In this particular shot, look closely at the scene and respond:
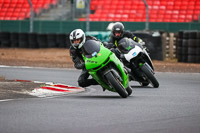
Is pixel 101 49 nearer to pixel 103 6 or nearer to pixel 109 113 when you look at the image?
pixel 109 113

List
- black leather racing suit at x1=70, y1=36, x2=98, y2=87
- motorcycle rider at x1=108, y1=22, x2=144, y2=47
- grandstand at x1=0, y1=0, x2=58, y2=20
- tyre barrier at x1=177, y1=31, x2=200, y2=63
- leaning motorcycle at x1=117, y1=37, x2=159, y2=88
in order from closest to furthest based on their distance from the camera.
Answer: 1. black leather racing suit at x1=70, y1=36, x2=98, y2=87
2. leaning motorcycle at x1=117, y1=37, x2=159, y2=88
3. motorcycle rider at x1=108, y1=22, x2=144, y2=47
4. tyre barrier at x1=177, y1=31, x2=200, y2=63
5. grandstand at x1=0, y1=0, x2=58, y2=20

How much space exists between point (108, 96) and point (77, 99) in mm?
918

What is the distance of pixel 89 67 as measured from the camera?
10242 mm

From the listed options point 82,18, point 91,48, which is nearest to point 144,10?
point 82,18

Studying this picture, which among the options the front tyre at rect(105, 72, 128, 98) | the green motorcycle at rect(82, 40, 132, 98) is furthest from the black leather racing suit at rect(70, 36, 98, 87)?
the front tyre at rect(105, 72, 128, 98)

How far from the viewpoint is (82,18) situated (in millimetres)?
31766

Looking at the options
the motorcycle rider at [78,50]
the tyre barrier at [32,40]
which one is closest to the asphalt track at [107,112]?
the motorcycle rider at [78,50]

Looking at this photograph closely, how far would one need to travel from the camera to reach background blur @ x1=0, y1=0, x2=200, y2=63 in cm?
2845

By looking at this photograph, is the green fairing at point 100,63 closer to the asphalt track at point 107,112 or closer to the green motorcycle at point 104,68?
the green motorcycle at point 104,68

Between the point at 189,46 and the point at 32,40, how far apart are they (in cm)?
1041

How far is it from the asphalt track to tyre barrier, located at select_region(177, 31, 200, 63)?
7998mm

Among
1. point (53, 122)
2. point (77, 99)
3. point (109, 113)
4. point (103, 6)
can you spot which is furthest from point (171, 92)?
point (103, 6)

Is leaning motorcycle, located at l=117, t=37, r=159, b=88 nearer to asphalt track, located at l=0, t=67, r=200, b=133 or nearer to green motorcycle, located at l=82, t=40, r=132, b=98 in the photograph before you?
asphalt track, located at l=0, t=67, r=200, b=133

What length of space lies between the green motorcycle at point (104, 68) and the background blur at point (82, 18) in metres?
15.5
